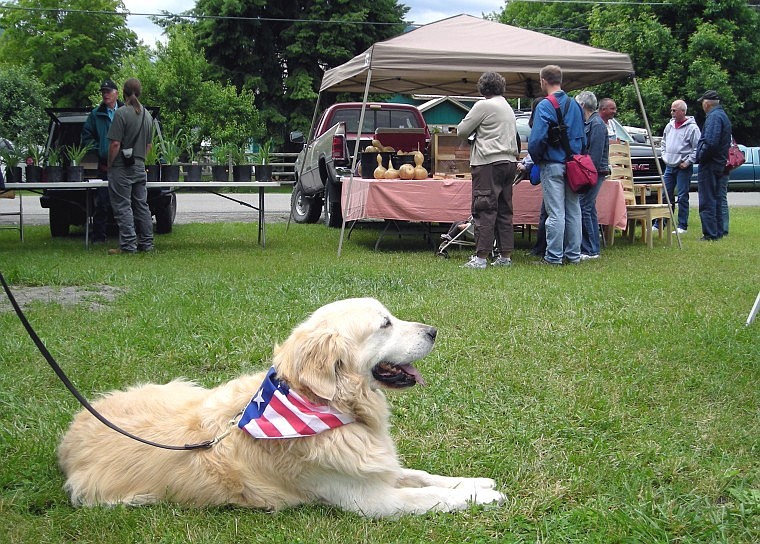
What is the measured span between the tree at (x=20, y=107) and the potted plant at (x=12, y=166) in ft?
69.9

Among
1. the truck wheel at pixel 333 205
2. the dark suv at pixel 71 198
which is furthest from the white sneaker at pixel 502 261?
the dark suv at pixel 71 198

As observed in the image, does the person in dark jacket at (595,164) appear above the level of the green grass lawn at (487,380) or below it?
above

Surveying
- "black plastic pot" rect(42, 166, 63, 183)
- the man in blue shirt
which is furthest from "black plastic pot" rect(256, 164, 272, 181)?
the man in blue shirt

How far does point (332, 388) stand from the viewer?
2.87m

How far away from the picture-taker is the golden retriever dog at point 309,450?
2.89 metres

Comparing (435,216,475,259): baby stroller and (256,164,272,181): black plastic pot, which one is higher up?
(256,164,272,181): black plastic pot

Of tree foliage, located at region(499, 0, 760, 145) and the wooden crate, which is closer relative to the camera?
the wooden crate

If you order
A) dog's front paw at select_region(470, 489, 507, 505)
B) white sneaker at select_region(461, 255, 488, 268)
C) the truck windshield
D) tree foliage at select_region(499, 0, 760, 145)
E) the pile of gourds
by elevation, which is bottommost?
dog's front paw at select_region(470, 489, 507, 505)

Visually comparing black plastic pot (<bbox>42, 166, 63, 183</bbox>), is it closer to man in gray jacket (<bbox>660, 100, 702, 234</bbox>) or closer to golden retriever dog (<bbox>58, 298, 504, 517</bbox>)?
golden retriever dog (<bbox>58, 298, 504, 517</bbox>)

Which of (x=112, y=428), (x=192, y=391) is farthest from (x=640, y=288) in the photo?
(x=112, y=428)

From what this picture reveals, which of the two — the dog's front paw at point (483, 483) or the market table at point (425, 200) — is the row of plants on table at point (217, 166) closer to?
the market table at point (425, 200)

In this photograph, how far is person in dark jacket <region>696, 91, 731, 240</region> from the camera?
11695 millimetres

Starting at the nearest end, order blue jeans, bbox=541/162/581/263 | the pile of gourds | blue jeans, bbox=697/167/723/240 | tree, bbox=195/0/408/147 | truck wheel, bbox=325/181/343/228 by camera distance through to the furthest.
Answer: blue jeans, bbox=541/162/581/263 < the pile of gourds < blue jeans, bbox=697/167/723/240 < truck wheel, bbox=325/181/343/228 < tree, bbox=195/0/408/147

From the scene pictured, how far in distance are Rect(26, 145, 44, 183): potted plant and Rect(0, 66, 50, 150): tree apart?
21.1m
